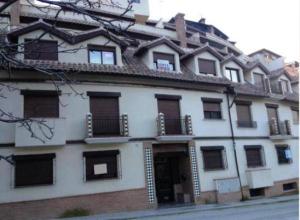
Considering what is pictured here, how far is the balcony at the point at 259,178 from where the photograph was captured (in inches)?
790

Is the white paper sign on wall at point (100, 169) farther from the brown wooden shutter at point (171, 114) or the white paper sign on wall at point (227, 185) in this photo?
the white paper sign on wall at point (227, 185)

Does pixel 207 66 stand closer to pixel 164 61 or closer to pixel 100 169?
pixel 164 61

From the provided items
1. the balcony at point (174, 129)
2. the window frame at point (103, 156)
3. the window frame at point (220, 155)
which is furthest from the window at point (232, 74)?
the window frame at point (103, 156)

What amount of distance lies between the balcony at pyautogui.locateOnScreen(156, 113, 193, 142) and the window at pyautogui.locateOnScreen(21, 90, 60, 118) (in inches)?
206

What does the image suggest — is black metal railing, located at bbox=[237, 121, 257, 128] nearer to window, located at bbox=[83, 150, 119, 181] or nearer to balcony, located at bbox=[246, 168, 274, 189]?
balcony, located at bbox=[246, 168, 274, 189]

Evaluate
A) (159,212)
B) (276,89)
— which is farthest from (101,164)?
(276,89)

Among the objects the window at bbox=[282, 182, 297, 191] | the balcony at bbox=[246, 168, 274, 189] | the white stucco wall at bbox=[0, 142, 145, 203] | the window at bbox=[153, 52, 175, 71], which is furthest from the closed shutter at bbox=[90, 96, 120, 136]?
the window at bbox=[282, 182, 297, 191]

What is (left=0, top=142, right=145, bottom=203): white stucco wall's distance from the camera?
14422 millimetres

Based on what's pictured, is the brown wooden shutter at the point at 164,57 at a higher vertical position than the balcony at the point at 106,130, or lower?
higher

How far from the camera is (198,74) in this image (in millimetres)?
21047

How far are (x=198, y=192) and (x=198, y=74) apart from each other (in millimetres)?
7257

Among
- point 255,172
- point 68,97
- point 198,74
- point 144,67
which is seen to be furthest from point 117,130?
point 255,172

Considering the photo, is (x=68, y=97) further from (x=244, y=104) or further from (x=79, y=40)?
(x=244, y=104)

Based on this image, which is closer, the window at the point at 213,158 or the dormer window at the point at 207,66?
the window at the point at 213,158
